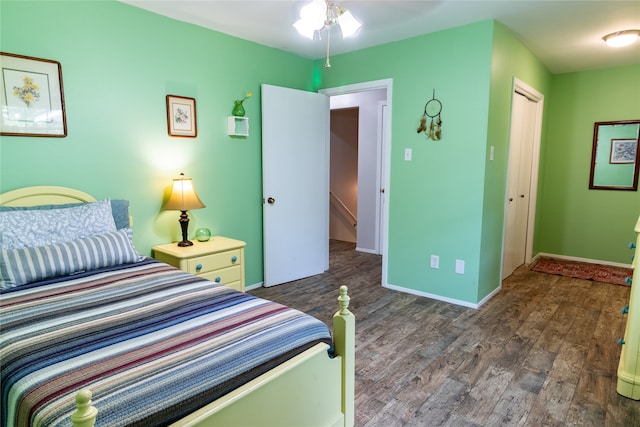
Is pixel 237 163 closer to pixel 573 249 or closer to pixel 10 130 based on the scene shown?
pixel 10 130

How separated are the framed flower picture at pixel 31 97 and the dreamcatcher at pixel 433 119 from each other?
9.05ft

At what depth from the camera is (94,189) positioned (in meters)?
2.61

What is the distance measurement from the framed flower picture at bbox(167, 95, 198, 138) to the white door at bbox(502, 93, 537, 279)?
293cm

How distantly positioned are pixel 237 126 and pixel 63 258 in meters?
1.89

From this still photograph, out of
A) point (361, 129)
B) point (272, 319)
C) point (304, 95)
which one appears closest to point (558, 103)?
point (361, 129)

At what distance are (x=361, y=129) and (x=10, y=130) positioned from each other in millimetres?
3980

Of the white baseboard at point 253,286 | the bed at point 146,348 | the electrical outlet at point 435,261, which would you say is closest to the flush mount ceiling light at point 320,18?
the bed at point 146,348

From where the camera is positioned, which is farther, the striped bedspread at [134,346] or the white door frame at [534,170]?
the white door frame at [534,170]

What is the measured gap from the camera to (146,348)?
1.25 m

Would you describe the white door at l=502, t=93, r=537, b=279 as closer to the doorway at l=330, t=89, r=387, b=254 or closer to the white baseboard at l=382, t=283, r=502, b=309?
the white baseboard at l=382, t=283, r=502, b=309

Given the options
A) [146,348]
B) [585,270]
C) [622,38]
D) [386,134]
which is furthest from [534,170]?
[146,348]

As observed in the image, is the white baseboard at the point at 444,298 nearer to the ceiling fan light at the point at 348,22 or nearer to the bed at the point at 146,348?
the bed at the point at 146,348

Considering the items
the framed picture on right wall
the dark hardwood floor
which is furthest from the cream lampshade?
the framed picture on right wall

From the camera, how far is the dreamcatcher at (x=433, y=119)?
3307 mm
